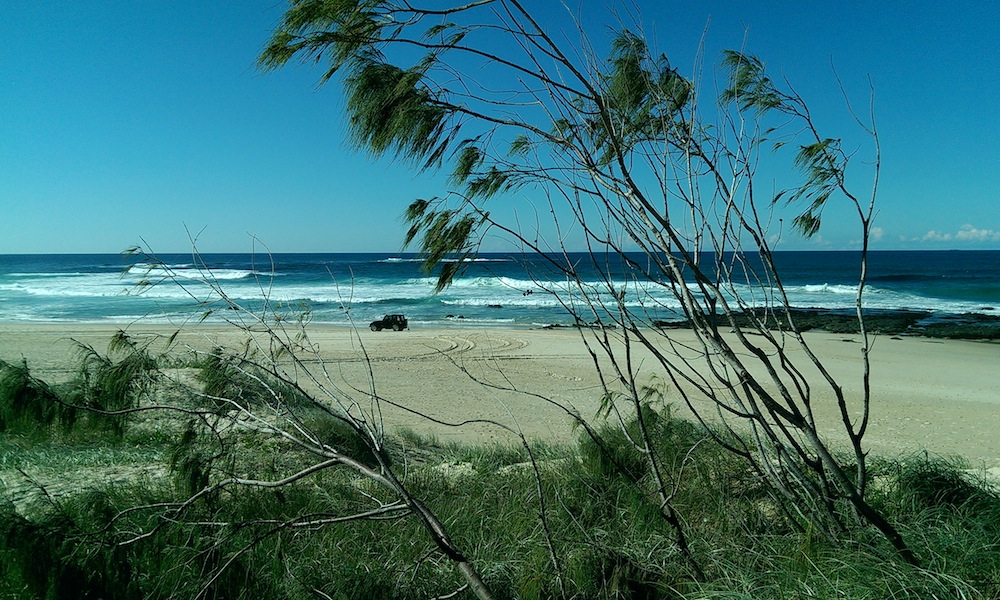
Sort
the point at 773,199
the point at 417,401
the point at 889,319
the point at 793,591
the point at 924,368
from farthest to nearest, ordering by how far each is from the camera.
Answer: the point at 889,319 < the point at 924,368 < the point at 417,401 < the point at 773,199 < the point at 793,591

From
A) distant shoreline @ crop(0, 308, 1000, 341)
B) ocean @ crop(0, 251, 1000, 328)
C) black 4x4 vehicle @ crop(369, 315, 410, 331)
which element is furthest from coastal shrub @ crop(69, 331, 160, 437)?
black 4x4 vehicle @ crop(369, 315, 410, 331)

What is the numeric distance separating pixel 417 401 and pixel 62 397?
7201 mm

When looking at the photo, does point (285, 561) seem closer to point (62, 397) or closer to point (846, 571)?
point (62, 397)

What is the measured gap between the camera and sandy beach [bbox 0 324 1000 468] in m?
7.73

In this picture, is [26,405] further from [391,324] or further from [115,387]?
[391,324]

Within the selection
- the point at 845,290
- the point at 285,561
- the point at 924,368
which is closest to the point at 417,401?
the point at 285,561

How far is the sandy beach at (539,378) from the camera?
7.73m

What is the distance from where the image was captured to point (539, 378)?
12.1 m

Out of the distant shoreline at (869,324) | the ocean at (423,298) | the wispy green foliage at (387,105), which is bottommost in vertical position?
the distant shoreline at (869,324)

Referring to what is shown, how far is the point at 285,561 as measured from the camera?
8.93 ft

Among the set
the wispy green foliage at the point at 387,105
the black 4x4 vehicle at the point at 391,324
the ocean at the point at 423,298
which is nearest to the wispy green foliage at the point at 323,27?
the wispy green foliage at the point at 387,105

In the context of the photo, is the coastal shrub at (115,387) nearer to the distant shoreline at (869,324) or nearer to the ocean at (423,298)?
the ocean at (423,298)

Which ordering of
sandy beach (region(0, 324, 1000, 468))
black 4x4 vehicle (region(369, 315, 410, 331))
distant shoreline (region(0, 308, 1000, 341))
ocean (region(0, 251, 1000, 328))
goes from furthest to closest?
ocean (region(0, 251, 1000, 328)) < black 4x4 vehicle (region(369, 315, 410, 331)) < distant shoreline (region(0, 308, 1000, 341)) < sandy beach (region(0, 324, 1000, 468))

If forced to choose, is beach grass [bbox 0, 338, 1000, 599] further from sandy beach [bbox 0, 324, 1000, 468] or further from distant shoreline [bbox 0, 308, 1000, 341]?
distant shoreline [bbox 0, 308, 1000, 341]
